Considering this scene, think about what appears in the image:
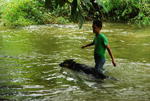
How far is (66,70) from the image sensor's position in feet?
24.7

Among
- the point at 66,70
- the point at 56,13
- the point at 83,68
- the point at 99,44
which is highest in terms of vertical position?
the point at 99,44

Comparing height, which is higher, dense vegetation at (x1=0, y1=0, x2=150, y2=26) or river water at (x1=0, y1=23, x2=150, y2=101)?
dense vegetation at (x1=0, y1=0, x2=150, y2=26)

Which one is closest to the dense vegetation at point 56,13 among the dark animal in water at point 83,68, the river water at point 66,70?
the river water at point 66,70

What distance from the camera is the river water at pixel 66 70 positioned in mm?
5840

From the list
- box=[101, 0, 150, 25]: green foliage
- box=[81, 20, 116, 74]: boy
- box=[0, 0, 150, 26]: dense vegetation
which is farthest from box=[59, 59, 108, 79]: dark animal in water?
box=[101, 0, 150, 25]: green foliage

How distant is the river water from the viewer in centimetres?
584

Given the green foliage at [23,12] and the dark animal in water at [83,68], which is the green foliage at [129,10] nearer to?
the green foliage at [23,12]

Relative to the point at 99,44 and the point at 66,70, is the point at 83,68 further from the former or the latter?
the point at 99,44

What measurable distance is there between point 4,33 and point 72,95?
10242 mm

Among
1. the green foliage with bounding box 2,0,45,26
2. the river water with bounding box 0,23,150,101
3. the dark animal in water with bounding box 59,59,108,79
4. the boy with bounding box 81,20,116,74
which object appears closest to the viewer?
the river water with bounding box 0,23,150,101

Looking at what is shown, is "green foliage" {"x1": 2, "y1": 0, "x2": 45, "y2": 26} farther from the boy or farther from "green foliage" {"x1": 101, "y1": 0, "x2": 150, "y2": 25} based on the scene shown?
the boy

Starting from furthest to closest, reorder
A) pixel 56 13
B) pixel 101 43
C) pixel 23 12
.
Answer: pixel 56 13 < pixel 23 12 < pixel 101 43

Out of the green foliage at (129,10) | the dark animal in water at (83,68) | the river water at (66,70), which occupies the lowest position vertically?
the river water at (66,70)

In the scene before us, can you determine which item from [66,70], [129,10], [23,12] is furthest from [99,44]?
[23,12]
